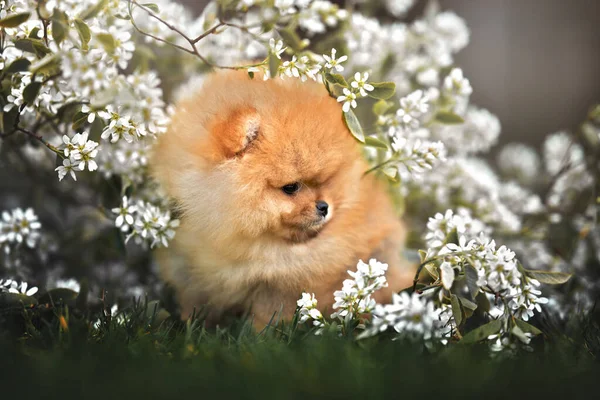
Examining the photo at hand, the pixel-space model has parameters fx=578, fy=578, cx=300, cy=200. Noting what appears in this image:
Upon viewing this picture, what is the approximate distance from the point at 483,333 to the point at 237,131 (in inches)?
30.5

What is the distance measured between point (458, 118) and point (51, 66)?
123 cm

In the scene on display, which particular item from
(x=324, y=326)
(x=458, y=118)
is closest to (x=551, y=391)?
(x=324, y=326)

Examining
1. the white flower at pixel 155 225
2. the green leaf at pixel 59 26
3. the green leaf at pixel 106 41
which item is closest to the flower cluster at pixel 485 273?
the white flower at pixel 155 225

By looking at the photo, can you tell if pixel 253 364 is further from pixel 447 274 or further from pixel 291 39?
pixel 291 39

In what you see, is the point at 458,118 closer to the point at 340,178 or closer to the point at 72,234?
the point at 340,178

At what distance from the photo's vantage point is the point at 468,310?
144 cm

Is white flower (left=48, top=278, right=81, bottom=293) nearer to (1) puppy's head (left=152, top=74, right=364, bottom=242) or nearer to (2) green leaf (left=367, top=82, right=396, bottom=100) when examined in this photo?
(1) puppy's head (left=152, top=74, right=364, bottom=242)

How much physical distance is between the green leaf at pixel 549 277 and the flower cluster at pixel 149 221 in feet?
3.15

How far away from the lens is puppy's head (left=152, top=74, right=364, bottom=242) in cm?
145

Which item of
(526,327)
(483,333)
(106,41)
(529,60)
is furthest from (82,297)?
(529,60)

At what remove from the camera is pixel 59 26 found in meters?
1.33

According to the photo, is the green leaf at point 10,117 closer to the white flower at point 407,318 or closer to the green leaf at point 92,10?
the green leaf at point 92,10

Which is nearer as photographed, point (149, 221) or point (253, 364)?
point (253, 364)

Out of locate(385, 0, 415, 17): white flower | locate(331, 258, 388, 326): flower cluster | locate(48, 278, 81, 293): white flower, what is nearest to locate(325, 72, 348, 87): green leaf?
locate(331, 258, 388, 326): flower cluster
